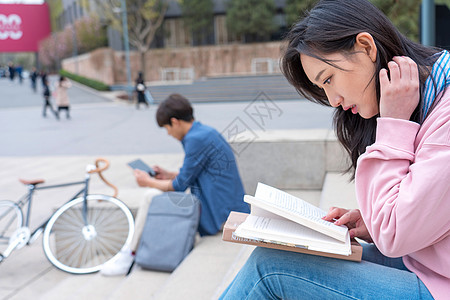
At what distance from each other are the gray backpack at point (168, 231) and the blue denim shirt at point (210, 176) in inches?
4.2

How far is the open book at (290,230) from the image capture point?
4.34 ft

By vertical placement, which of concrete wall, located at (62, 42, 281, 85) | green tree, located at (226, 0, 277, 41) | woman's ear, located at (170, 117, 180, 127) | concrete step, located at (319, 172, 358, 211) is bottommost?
concrete step, located at (319, 172, 358, 211)

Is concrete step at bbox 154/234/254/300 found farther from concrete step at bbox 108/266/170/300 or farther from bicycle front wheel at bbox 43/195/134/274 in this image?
bicycle front wheel at bbox 43/195/134/274

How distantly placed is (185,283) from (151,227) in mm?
728

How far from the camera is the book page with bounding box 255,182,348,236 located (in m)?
1.39

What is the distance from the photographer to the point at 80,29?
34.5m

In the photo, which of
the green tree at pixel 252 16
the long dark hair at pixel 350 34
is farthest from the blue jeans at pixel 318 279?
the green tree at pixel 252 16

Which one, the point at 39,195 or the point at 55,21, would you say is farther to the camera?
the point at 55,21

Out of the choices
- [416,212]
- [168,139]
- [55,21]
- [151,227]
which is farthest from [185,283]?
[55,21]

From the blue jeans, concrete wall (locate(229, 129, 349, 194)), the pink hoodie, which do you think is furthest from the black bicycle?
the pink hoodie

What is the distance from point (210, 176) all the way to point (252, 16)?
1085 inches

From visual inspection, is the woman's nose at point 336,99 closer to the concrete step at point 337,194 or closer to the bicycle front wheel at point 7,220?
the concrete step at point 337,194

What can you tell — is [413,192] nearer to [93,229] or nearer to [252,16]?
[93,229]

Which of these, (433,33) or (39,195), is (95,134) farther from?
(433,33)
